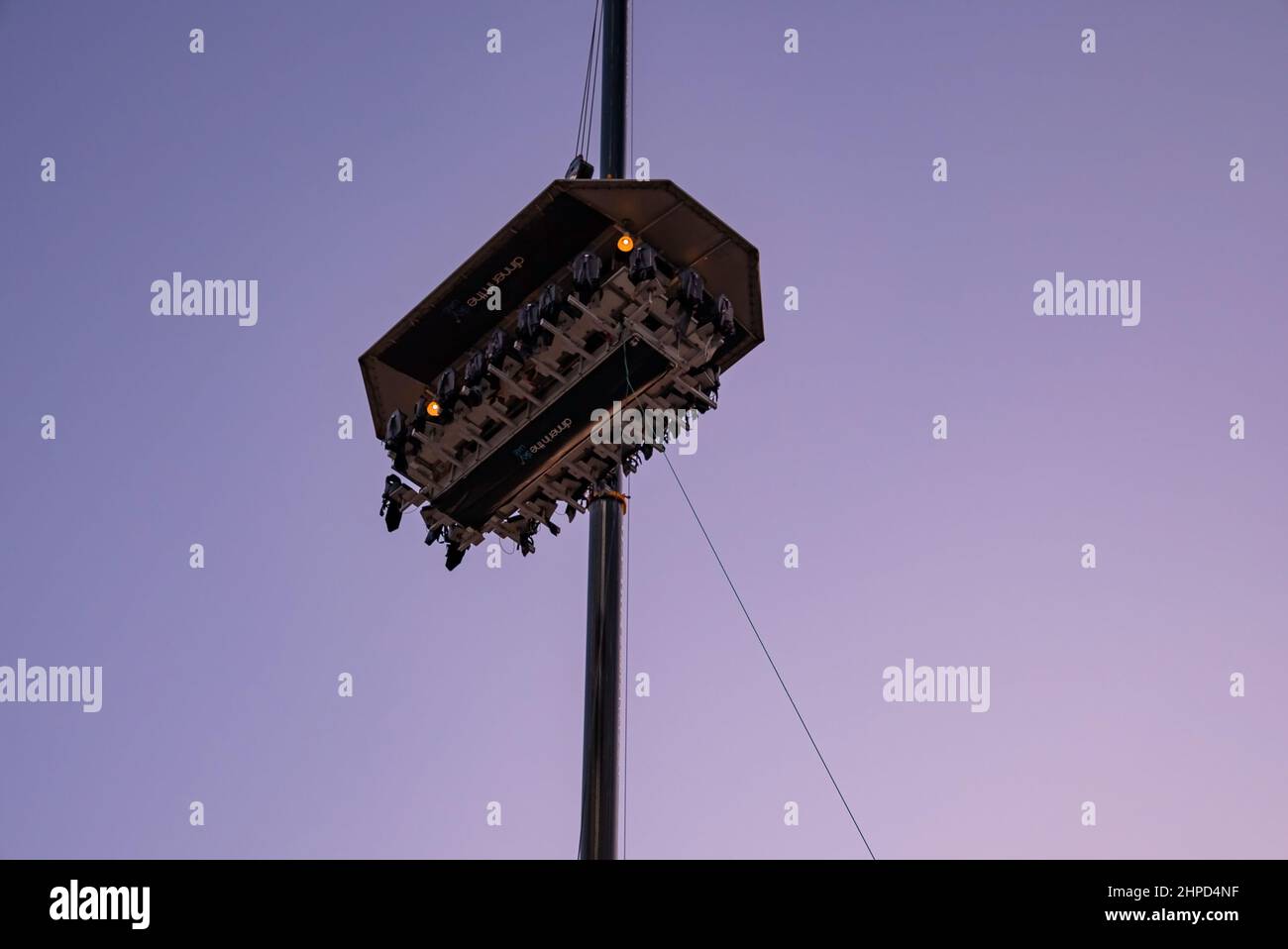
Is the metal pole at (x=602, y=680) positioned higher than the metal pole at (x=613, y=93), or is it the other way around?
the metal pole at (x=613, y=93)

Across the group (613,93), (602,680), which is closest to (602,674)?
(602,680)

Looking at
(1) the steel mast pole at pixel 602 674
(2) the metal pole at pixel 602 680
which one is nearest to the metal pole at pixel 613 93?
(1) the steel mast pole at pixel 602 674

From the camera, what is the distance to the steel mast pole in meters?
19.5

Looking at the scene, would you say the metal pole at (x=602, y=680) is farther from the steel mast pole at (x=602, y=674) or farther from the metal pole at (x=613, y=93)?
the metal pole at (x=613, y=93)

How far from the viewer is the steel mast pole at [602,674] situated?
19.5 meters

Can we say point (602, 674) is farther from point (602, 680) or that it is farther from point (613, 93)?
point (613, 93)

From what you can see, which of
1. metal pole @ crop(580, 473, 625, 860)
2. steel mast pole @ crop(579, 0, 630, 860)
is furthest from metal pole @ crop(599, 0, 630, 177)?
metal pole @ crop(580, 473, 625, 860)

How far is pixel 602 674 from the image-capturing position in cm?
2053

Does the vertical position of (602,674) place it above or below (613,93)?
below

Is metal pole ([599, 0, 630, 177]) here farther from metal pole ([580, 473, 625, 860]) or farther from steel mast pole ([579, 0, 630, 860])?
metal pole ([580, 473, 625, 860])

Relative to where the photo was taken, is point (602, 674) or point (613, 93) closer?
point (602, 674)

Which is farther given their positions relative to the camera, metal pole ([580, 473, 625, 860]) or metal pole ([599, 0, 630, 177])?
metal pole ([599, 0, 630, 177])
